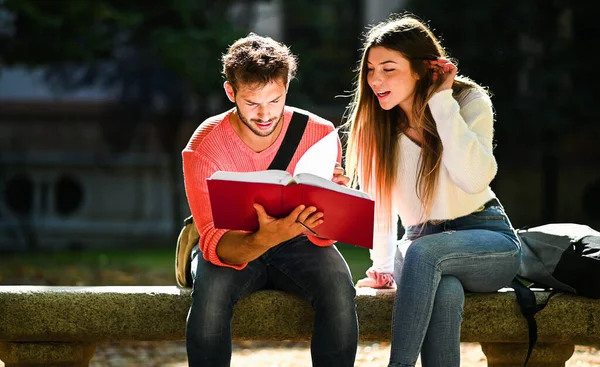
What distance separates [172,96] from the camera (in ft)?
50.4

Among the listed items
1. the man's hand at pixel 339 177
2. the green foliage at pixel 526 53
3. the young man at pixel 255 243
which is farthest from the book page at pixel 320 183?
the green foliage at pixel 526 53

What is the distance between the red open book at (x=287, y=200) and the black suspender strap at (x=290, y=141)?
13.4 inches

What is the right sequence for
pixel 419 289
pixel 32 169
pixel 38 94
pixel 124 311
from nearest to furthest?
pixel 419 289
pixel 124 311
pixel 32 169
pixel 38 94

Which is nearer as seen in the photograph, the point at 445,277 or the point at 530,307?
the point at 445,277

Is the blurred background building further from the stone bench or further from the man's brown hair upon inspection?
the man's brown hair

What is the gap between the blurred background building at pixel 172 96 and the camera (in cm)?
1215

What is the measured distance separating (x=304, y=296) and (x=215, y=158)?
1.86ft

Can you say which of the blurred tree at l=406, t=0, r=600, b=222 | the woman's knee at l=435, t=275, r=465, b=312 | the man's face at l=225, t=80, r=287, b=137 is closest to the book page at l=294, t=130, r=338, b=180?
the man's face at l=225, t=80, r=287, b=137

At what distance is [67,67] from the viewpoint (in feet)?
51.3

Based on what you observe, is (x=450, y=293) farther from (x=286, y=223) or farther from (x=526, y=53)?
(x=526, y=53)

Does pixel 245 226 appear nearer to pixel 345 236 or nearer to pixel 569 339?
pixel 345 236

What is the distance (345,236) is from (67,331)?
3.69ft

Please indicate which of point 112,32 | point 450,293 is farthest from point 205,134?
point 112,32

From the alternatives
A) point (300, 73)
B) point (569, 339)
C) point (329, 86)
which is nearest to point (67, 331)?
point (569, 339)
